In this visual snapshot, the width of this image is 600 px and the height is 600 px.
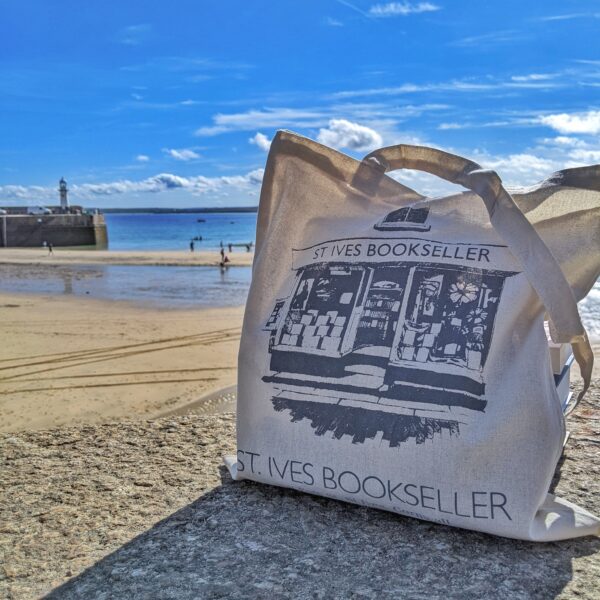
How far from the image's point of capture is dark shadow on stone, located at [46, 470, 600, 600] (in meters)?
1.79

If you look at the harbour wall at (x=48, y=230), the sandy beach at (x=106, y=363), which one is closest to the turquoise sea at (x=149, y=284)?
the sandy beach at (x=106, y=363)

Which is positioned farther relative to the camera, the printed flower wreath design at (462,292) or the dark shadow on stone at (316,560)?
the printed flower wreath design at (462,292)

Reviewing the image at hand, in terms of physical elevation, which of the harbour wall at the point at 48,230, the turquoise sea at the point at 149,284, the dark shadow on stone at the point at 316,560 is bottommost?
the dark shadow on stone at the point at 316,560

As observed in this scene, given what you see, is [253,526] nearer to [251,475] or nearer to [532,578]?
[251,475]

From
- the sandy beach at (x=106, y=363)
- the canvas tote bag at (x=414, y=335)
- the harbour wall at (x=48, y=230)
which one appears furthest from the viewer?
the harbour wall at (x=48, y=230)

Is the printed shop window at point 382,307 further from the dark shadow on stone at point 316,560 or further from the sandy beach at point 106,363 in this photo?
the sandy beach at point 106,363

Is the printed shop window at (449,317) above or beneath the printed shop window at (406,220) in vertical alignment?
beneath

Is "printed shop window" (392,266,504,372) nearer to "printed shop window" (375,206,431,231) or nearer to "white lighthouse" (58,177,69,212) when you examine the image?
"printed shop window" (375,206,431,231)

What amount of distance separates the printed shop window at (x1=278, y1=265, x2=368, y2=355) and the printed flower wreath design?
332 mm

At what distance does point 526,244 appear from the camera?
6.81 ft

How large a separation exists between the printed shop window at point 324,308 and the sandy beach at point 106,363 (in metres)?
1.90

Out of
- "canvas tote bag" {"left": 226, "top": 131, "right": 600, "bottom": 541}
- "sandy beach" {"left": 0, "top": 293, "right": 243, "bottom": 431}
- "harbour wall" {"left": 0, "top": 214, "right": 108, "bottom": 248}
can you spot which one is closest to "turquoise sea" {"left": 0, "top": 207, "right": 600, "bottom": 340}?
"sandy beach" {"left": 0, "top": 293, "right": 243, "bottom": 431}

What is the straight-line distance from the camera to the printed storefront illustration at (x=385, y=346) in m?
2.09

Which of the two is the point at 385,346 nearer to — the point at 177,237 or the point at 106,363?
the point at 106,363
